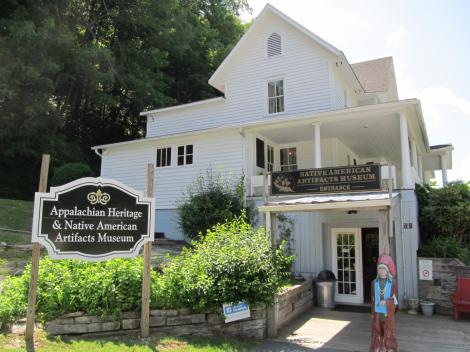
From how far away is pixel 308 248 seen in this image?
40.5ft

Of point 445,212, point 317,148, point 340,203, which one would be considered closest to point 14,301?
point 340,203

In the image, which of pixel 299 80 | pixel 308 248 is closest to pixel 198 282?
pixel 308 248

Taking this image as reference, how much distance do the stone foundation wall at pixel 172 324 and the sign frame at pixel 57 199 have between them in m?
0.99

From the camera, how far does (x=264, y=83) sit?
1678 cm

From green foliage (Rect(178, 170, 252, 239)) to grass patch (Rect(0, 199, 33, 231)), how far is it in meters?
6.88

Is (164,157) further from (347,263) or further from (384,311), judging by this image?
(384,311)

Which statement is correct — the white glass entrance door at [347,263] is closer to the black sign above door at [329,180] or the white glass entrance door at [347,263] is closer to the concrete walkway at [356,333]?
the concrete walkway at [356,333]

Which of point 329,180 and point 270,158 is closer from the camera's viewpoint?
point 329,180

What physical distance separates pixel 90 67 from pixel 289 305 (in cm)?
1813

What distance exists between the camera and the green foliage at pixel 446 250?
10.4 meters

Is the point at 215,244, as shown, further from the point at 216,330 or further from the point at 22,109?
the point at 22,109

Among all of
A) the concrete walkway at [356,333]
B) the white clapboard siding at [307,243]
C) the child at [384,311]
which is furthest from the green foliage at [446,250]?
the child at [384,311]

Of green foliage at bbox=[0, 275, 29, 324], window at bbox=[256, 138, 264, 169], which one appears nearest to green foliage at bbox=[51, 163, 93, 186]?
window at bbox=[256, 138, 264, 169]

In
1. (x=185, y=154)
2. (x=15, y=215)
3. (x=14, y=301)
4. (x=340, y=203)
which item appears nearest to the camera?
(x=14, y=301)
